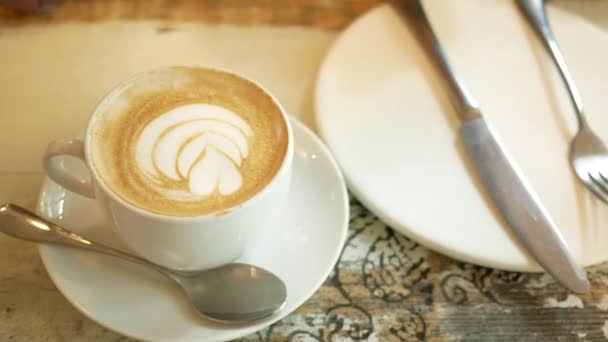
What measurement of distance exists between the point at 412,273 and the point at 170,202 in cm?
25

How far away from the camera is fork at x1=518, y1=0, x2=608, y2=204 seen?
1.97 feet

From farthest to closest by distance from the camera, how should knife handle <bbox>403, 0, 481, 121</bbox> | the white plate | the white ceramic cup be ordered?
knife handle <bbox>403, 0, 481, 121</bbox>, the white plate, the white ceramic cup

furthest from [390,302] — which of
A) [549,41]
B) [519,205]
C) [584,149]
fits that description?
[549,41]

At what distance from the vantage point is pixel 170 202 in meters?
0.45

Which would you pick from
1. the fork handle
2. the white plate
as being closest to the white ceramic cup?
the white plate

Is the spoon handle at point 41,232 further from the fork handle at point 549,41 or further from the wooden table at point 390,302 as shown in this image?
the fork handle at point 549,41

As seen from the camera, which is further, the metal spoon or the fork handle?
the fork handle

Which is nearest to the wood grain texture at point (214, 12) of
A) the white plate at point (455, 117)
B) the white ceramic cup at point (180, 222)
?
the white plate at point (455, 117)

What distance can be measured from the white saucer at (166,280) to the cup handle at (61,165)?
50 millimetres

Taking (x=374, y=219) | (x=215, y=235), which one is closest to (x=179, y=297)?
(x=215, y=235)

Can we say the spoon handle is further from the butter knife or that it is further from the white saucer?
the butter knife

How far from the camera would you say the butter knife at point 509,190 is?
1.71 feet

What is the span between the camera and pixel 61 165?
50 cm

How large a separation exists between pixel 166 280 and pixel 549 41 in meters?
0.57
